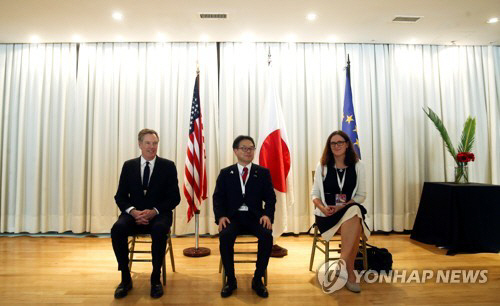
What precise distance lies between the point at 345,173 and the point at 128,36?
381 cm

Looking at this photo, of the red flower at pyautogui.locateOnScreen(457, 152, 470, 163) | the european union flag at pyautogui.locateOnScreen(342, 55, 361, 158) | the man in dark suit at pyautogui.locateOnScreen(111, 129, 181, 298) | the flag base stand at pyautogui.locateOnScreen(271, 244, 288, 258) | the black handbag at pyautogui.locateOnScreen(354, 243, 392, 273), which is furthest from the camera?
the red flower at pyautogui.locateOnScreen(457, 152, 470, 163)

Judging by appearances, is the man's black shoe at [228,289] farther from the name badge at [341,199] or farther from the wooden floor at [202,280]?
the name badge at [341,199]

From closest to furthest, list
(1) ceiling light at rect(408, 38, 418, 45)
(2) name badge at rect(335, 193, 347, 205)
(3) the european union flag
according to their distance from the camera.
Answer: (2) name badge at rect(335, 193, 347, 205)
(3) the european union flag
(1) ceiling light at rect(408, 38, 418, 45)

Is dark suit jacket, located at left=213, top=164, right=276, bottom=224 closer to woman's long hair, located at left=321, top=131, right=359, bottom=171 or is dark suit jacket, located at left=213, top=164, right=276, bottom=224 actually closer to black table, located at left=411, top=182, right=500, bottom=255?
woman's long hair, located at left=321, top=131, right=359, bottom=171

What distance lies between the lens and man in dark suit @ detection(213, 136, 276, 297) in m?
2.66

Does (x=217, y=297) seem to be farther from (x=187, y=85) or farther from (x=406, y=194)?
(x=406, y=194)

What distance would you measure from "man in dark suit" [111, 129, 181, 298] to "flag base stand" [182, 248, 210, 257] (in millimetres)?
1042

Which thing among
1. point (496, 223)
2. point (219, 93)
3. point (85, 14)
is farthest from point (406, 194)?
point (85, 14)

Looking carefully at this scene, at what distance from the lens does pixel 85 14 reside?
13.0 feet

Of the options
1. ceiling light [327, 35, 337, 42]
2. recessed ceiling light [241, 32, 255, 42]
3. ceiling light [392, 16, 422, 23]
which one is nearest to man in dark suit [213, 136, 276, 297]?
recessed ceiling light [241, 32, 255, 42]

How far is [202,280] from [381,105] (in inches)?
151

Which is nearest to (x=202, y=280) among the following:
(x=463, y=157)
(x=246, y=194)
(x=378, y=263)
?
(x=246, y=194)

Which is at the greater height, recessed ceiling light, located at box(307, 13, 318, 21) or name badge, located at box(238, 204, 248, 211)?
recessed ceiling light, located at box(307, 13, 318, 21)

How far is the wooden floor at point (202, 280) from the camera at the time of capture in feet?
8.23
